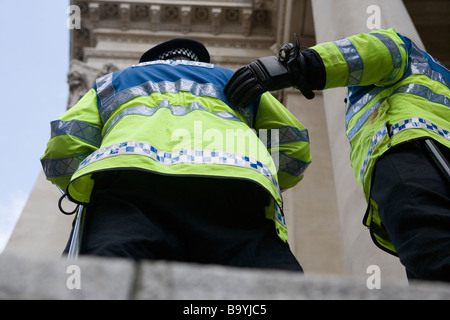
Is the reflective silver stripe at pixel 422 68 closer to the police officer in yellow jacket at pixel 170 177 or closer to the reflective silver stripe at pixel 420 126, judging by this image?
the reflective silver stripe at pixel 420 126

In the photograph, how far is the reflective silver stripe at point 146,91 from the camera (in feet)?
9.26

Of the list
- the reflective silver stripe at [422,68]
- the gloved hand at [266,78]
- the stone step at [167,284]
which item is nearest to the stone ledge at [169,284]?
the stone step at [167,284]

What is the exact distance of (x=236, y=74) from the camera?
9.71ft

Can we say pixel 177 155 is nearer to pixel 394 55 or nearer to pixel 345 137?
pixel 394 55

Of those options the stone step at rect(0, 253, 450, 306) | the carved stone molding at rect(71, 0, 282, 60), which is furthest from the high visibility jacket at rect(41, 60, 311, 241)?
the carved stone molding at rect(71, 0, 282, 60)

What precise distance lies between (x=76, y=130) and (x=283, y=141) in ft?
3.55

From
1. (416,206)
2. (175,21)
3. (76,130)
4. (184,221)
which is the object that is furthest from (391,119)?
(175,21)

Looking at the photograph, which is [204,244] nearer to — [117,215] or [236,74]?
[117,215]

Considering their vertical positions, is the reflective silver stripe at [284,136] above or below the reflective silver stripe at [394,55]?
below

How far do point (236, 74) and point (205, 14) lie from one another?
30.1 ft

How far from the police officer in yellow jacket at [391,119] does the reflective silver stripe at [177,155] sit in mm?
602

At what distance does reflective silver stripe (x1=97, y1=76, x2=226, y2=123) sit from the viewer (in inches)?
111

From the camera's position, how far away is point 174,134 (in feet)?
8.25
